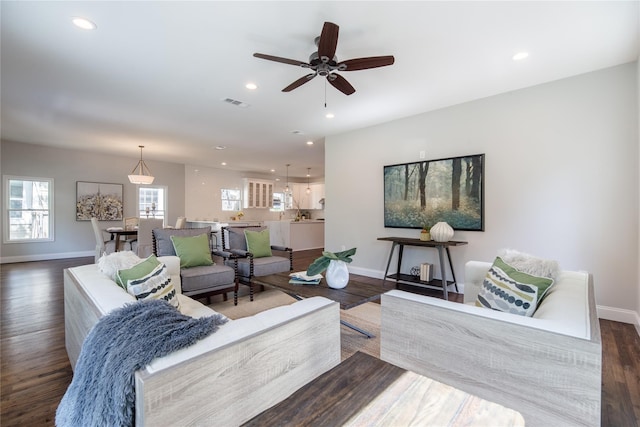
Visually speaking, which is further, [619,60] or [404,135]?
[404,135]

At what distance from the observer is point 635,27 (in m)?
2.35

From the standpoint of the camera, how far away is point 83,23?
228 cm

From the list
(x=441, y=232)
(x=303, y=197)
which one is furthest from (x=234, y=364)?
(x=303, y=197)

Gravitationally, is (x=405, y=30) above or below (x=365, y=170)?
above

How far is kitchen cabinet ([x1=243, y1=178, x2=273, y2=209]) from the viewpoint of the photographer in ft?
33.7

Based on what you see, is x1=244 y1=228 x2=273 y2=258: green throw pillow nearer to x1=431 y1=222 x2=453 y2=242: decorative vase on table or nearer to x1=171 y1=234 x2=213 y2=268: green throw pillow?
x1=171 y1=234 x2=213 y2=268: green throw pillow

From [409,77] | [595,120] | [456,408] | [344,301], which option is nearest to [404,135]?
[409,77]

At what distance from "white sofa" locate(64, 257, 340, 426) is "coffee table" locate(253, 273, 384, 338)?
2.94 feet

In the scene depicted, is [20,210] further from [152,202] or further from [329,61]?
[329,61]

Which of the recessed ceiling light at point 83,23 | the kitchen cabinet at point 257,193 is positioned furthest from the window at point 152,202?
the recessed ceiling light at point 83,23

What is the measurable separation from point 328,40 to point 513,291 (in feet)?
6.69

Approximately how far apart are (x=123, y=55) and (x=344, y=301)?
3052 millimetres

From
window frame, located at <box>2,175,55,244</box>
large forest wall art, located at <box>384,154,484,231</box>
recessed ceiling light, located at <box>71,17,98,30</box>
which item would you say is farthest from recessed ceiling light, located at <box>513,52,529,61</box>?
window frame, located at <box>2,175,55,244</box>

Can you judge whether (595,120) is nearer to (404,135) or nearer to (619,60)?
(619,60)
